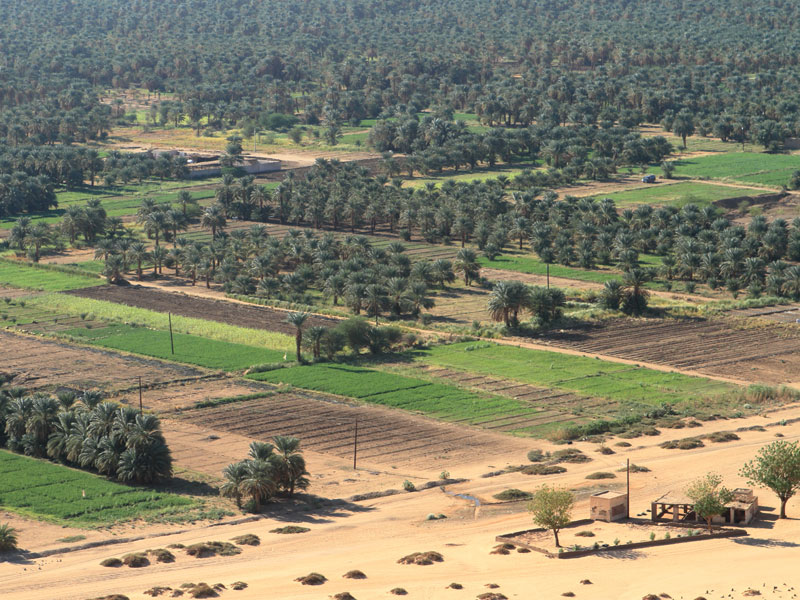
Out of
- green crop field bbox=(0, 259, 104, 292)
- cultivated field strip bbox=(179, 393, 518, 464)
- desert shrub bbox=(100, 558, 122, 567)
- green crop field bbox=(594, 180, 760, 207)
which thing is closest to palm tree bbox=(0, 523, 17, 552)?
desert shrub bbox=(100, 558, 122, 567)

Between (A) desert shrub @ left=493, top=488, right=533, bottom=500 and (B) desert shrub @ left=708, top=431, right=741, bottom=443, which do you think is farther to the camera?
(B) desert shrub @ left=708, top=431, right=741, bottom=443

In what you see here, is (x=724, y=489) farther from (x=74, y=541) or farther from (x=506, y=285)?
(x=506, y=285)

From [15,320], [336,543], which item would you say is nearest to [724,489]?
[336,543]

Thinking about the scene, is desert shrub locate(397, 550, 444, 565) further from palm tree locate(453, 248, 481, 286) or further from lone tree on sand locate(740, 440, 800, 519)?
palm tree locate(453, 248, 481, 286)

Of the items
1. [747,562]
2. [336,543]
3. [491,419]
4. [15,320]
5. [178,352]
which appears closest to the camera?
[747,562]

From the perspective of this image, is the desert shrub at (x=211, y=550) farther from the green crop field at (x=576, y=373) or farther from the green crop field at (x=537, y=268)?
the green crop field at (x=537, y=268)

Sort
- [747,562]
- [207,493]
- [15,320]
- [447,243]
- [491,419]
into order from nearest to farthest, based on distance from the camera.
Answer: [747,562], [207,493], [491,419], [15,320], [447,243]

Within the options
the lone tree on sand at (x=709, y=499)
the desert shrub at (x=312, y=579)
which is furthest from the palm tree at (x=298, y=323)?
the desert shrub at (x=312, y=579)
